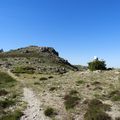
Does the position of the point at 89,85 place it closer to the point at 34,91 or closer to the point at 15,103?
the point at 34,91

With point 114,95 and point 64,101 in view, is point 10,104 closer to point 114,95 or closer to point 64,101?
point 64,101

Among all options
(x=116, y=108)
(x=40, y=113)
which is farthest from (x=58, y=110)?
(x=116, y=108)

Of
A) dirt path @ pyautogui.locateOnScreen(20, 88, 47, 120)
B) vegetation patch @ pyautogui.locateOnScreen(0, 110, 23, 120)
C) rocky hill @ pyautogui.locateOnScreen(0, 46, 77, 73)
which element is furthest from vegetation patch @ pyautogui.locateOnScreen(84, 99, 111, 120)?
rocky hill @ pyautogui.locateOnScreen(0, 46, 77, 73)

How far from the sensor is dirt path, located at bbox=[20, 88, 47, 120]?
29413 mm

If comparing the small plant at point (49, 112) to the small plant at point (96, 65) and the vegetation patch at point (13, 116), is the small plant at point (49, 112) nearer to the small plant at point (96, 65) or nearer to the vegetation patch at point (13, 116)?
the vegetation patch at point (13, 116)

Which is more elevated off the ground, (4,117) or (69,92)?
(69,92)

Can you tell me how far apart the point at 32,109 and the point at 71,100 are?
494 cm

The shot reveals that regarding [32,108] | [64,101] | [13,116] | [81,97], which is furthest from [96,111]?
[13,116]

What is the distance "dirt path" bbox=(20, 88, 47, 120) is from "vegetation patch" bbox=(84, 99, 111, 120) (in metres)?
4.63

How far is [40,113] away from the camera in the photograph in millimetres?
30484

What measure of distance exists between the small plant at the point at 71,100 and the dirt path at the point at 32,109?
3.23 meters

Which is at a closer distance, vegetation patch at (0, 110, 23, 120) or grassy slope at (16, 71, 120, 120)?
grassy slope at (16, 71, 120, 120)

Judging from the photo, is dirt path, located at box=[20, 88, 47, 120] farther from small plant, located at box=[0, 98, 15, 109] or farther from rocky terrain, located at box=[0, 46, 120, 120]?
small plant, located at box=[0, 98, 15, 109]

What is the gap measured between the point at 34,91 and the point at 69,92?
614 centimetres
